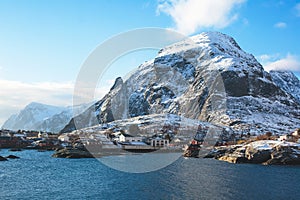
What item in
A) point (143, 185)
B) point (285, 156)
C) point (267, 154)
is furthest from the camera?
point (267, 154)

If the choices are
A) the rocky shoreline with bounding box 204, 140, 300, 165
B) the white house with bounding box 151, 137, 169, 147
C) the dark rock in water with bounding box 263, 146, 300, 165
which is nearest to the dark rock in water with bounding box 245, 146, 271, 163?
the rocky shoreline with bounding box 204, 140, 300, 165

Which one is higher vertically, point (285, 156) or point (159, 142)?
point (159, 142)

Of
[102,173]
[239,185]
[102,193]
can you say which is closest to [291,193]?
[239,185]

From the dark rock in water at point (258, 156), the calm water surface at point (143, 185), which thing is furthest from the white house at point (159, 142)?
the calm water surface at point (143, 185)

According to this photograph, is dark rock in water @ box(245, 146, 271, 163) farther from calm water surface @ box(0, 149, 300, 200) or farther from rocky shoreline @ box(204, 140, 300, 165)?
calm water surface @ box(0, 149, 300, 200)

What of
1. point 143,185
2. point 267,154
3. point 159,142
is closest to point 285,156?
point 267,154

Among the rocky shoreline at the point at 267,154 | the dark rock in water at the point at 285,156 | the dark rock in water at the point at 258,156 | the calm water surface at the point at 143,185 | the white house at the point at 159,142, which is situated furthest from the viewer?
the white house at the point at 159,142

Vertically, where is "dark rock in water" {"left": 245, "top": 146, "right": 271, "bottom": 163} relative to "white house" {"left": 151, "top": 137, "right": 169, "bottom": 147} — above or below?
below

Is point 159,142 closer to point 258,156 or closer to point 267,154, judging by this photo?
point 258,156

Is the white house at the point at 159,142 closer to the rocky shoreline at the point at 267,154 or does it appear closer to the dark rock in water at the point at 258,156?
the rocky shoreline at the point at 267,154
